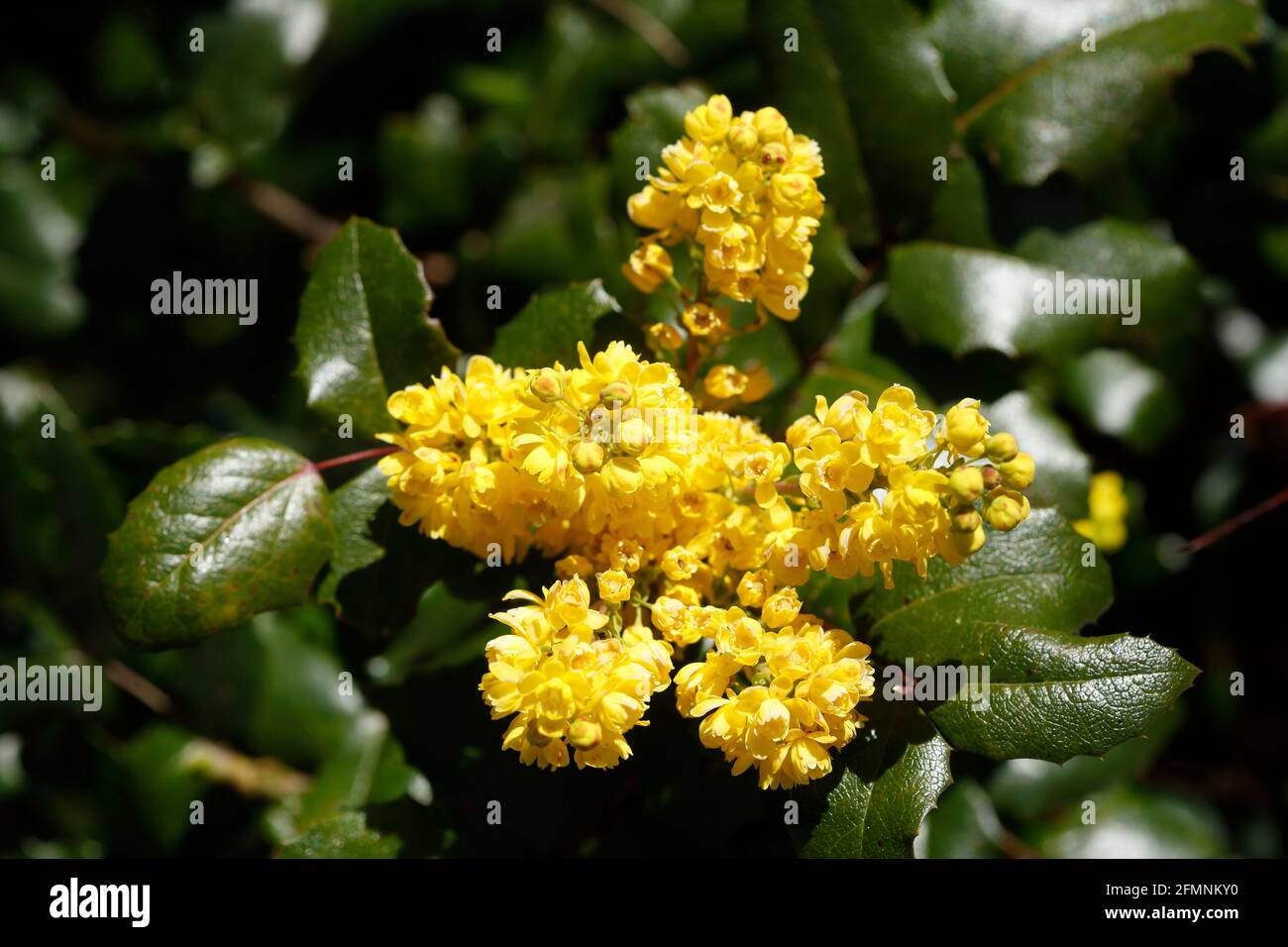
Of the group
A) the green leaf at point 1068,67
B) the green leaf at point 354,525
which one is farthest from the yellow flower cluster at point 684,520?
the green leaf at point 1068,67

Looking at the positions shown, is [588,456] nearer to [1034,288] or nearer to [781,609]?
[781,609]

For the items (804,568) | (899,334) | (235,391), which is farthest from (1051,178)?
(235,391)

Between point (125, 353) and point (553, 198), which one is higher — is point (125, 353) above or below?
below

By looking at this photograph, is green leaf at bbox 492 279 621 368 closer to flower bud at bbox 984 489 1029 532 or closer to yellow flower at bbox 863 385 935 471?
yellow flower at bbox 863 385 935 471

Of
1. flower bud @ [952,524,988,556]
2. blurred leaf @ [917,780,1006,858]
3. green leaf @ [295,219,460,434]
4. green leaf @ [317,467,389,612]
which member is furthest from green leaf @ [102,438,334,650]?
blurred leaf @ [917,780,1006,858]

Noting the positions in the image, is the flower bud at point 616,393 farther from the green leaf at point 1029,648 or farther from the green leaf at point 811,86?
the green leaf at point 811,86
